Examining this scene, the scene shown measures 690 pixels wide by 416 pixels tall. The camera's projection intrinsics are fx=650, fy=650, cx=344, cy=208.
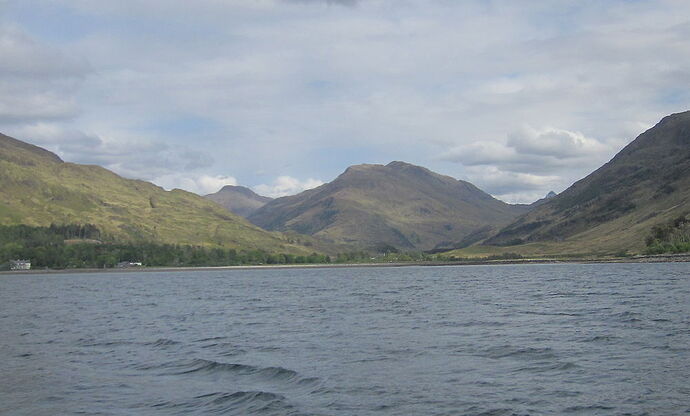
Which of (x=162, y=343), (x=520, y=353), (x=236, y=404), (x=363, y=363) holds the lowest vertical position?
(x=236, y=404)

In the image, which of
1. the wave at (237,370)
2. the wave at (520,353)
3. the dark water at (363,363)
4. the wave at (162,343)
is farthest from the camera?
the wave at (162,343)

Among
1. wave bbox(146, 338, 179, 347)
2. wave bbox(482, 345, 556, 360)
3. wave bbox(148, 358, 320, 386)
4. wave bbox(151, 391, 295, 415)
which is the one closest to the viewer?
wave bbox(151, 391, 295, 415)

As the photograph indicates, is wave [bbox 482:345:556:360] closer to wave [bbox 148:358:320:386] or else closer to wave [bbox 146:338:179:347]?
wave [bbox 148:358:320:386]

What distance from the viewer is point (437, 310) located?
8019 centimetres

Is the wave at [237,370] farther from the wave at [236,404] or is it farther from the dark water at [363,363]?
the wave at [236,404]

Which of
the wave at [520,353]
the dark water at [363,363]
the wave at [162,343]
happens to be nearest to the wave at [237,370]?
the dark water at [363,363]

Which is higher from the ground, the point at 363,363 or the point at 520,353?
the point at 520,353

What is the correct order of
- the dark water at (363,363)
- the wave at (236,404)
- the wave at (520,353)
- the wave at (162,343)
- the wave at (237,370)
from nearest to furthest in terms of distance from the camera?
the wave at (236,404) < the dark water at (363,363) < the wave at (237,370) < the wave at (520,353) < the wave at (162,343)

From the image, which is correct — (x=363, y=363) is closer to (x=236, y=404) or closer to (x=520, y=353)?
(x=520, y=353)

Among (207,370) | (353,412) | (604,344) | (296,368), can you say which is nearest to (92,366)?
(207,370)

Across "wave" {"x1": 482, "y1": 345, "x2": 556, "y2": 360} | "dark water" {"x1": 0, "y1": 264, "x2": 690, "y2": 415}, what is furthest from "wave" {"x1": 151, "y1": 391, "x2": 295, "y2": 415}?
"wave" {"x1": 482, "y1": 345, "x2": 556, "y2": 360}

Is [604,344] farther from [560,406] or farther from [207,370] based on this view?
[207,370]

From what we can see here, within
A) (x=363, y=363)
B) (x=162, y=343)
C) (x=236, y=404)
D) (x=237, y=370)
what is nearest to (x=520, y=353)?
(x=363, y=363)

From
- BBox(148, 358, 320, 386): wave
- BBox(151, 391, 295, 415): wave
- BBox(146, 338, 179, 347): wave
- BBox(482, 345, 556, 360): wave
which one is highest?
BBox(482, 345, 556, 360): wave
